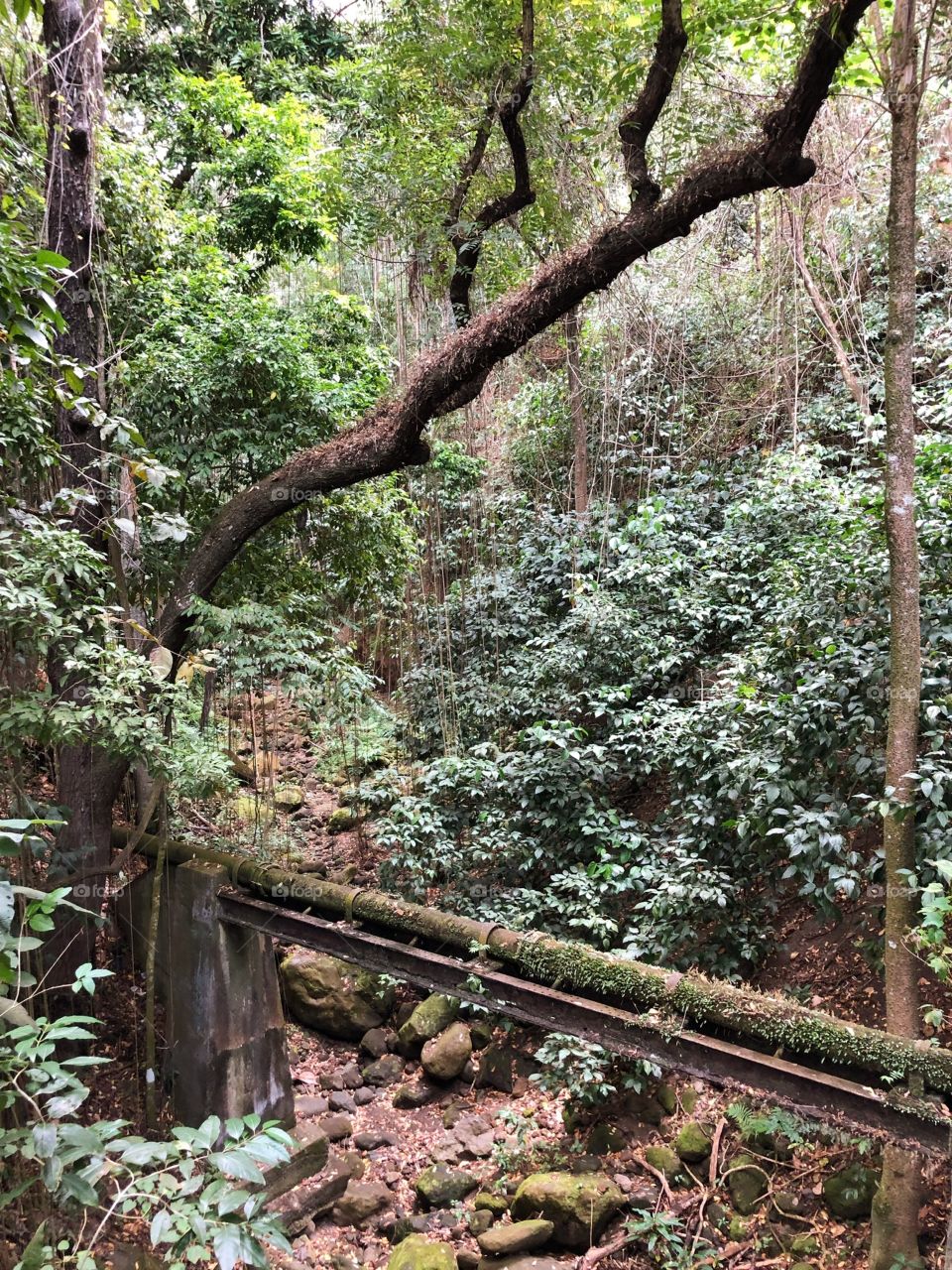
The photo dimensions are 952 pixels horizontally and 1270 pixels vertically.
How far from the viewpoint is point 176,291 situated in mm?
4844

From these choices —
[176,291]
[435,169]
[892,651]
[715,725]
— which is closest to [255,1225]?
[892,651]

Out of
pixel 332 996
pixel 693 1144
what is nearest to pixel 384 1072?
pixel 332 996

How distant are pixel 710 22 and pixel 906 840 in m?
3.40

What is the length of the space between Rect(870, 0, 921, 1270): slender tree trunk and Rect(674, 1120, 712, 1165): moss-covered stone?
3.33 ft

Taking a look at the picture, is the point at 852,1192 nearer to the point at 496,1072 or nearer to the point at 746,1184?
the point at 746,1184

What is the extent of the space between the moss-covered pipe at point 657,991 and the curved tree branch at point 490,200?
3.67 meters

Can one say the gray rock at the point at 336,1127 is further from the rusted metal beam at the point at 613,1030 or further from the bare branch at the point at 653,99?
the bare branch at the point at 653,99

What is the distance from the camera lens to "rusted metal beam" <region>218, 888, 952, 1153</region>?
2.43m

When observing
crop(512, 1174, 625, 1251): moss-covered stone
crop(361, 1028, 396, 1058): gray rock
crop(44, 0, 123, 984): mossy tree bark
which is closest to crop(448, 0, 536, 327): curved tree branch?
crop(44, 0, 123, 984): mossy tree bark

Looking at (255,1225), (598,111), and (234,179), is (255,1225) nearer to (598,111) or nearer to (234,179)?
(598,111)

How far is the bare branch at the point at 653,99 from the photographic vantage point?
2.94 m

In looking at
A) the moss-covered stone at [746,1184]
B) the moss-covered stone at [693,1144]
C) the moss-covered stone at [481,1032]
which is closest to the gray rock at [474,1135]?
the moss-covered stone at [481,1032]

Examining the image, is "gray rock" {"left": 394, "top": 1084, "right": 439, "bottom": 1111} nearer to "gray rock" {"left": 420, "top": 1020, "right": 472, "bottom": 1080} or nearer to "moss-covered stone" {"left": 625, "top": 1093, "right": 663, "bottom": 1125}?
"gray rock" {"left": 420, "top": 1020, "right": 472, "bottom": 1080}

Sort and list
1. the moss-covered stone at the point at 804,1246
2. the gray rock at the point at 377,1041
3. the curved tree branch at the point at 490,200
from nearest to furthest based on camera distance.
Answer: the moss-covered stone at the point at 804,1246 → the curved tree branch at the point at 490,200 → the gray rock at the point at 377,1041
